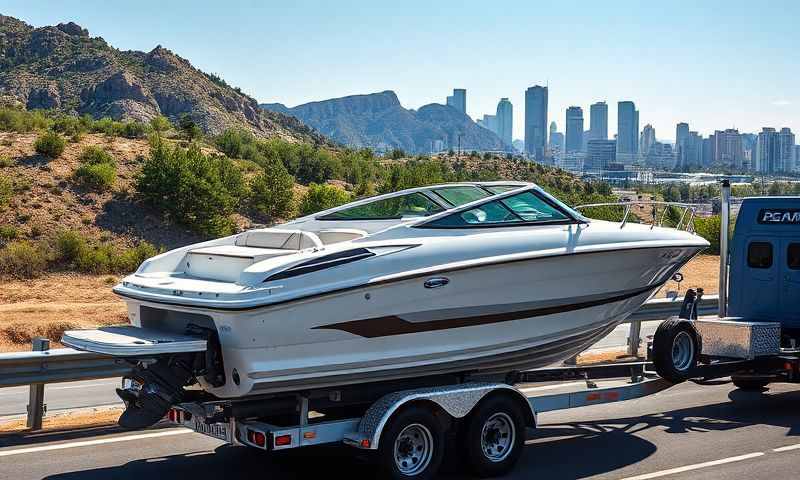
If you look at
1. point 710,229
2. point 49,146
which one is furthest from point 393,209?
point 49,146

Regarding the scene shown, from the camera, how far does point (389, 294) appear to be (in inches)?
288

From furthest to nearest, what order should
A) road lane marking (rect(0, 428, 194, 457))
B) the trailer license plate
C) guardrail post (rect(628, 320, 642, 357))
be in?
guardrail post (rect(628, 320, 642, 357)) → road lane marking (rect(0, 428, 194, 457)) → the trailer license plate

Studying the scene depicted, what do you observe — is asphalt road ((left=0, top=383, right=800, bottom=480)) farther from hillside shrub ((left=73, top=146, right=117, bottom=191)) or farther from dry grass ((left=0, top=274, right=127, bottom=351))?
hillside shrub ((left=73, top=146, right=117, bottom=191))

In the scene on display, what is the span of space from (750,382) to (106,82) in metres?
83.2

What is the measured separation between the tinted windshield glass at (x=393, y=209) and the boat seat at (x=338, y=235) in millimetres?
341

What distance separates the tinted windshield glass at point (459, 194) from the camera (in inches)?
330

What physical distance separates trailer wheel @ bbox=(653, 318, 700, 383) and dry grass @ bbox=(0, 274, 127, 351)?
16.3 metres

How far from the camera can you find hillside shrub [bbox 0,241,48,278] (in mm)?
30547

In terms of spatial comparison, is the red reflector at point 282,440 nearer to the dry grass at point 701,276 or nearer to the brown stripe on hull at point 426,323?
the brown stripe on hull at point 426,323

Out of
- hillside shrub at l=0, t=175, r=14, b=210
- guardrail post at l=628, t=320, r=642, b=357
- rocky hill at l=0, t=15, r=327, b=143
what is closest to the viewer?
guardrail post at l=628, t=320, r=642, b=357

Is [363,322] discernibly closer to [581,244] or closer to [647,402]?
[581,244]

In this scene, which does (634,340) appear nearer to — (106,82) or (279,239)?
(279,239)

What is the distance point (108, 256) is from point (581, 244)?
27204 mm

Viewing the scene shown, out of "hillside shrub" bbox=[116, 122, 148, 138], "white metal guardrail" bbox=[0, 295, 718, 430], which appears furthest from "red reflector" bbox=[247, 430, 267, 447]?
A: "hillside shrub" bbox=[116, 122, 148, 138]
